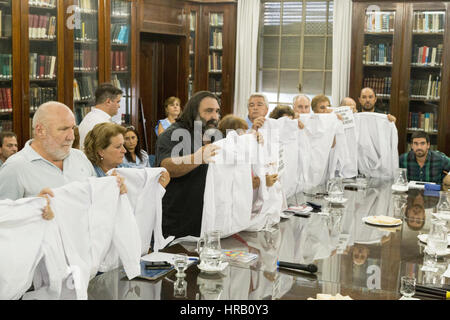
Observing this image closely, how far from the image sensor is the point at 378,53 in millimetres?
7078

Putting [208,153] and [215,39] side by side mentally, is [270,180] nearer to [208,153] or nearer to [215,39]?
[208,153]

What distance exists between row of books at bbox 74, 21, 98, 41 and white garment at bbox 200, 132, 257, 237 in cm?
325

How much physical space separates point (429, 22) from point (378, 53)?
683mm

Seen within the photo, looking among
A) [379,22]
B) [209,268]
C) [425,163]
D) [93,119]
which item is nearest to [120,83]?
[93,119]

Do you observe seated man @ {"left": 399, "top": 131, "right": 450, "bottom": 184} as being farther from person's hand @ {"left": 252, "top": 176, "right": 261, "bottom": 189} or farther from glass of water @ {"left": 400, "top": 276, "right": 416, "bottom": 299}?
glass of water @ {"left": 400, "top": 276, "right": 416, "bottom": 299}

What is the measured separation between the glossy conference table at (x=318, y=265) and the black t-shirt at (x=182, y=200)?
1.13 feet

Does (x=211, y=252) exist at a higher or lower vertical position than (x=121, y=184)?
lower

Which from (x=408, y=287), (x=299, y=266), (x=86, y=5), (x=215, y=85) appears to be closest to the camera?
(x=408, y=287)

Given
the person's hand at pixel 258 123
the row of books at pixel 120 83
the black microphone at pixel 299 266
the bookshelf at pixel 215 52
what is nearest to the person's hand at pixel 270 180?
the person's hand at pixel 258 123

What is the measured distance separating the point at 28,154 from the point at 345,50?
5.69 metres

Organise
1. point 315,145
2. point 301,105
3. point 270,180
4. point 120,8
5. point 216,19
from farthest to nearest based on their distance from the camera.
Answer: point 216,19, point 120,8, point 301,105, point 315,145, point 270,180

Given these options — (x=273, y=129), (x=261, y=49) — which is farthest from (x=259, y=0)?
(x=273, y=129)

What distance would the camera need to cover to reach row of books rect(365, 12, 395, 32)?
6.95m

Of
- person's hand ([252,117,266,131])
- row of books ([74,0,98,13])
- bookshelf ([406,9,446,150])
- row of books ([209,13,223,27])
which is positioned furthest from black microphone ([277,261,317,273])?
row of books ([209,13,223,27])
